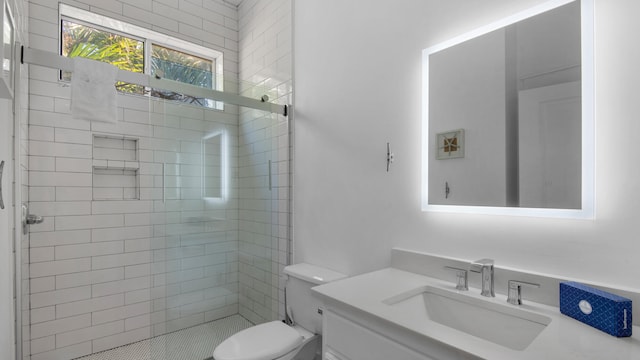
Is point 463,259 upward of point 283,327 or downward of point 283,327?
upward

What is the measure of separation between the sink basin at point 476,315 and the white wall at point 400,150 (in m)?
0.20

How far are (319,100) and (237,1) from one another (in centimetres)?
166

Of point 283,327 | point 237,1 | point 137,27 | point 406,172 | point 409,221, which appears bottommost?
point 283,327

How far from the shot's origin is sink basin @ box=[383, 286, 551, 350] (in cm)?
96

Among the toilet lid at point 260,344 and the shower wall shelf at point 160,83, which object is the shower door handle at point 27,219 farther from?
the toilet lid at point 260,344

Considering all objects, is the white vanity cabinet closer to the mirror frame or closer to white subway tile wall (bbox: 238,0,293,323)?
the mirror frame

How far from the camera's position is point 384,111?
64.7 inches

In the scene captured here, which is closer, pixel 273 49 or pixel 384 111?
pixel 384 111

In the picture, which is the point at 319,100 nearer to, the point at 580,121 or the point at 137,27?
the point at 580,121

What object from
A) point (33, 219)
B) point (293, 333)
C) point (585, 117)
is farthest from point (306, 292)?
point (33, 219)

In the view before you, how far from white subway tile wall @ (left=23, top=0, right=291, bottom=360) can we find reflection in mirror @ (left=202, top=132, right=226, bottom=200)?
0.15 feet

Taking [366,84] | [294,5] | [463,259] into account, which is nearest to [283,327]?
[463,259]

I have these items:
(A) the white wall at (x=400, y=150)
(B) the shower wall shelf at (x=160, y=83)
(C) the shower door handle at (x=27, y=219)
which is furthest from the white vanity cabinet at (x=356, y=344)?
(C) the shower door handle at (x=27, y=219)

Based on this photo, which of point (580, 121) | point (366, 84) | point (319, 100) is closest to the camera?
point (580, 121)
